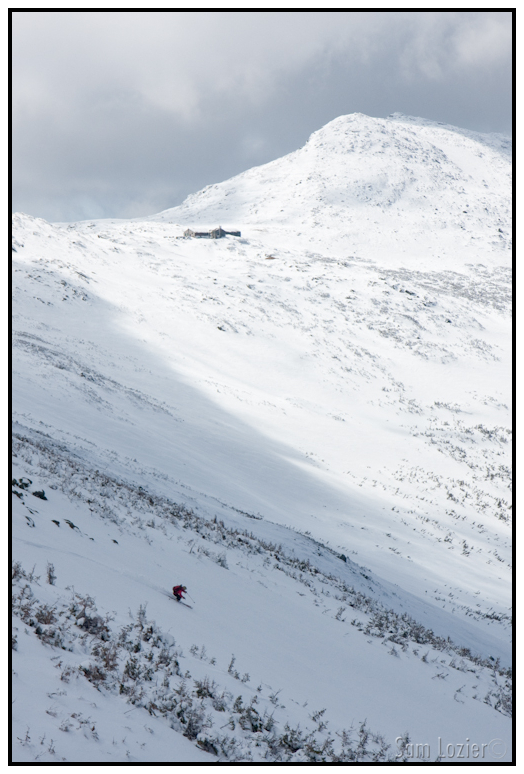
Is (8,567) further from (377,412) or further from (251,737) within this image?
(377,412)

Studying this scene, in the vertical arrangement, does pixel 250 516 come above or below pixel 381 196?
below

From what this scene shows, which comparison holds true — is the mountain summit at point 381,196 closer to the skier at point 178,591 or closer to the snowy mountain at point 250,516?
the snowy mountain at point 250,516

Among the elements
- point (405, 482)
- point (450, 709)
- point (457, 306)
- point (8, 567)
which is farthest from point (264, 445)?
point (457, 306)

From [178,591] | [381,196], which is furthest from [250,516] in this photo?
[381,196]
